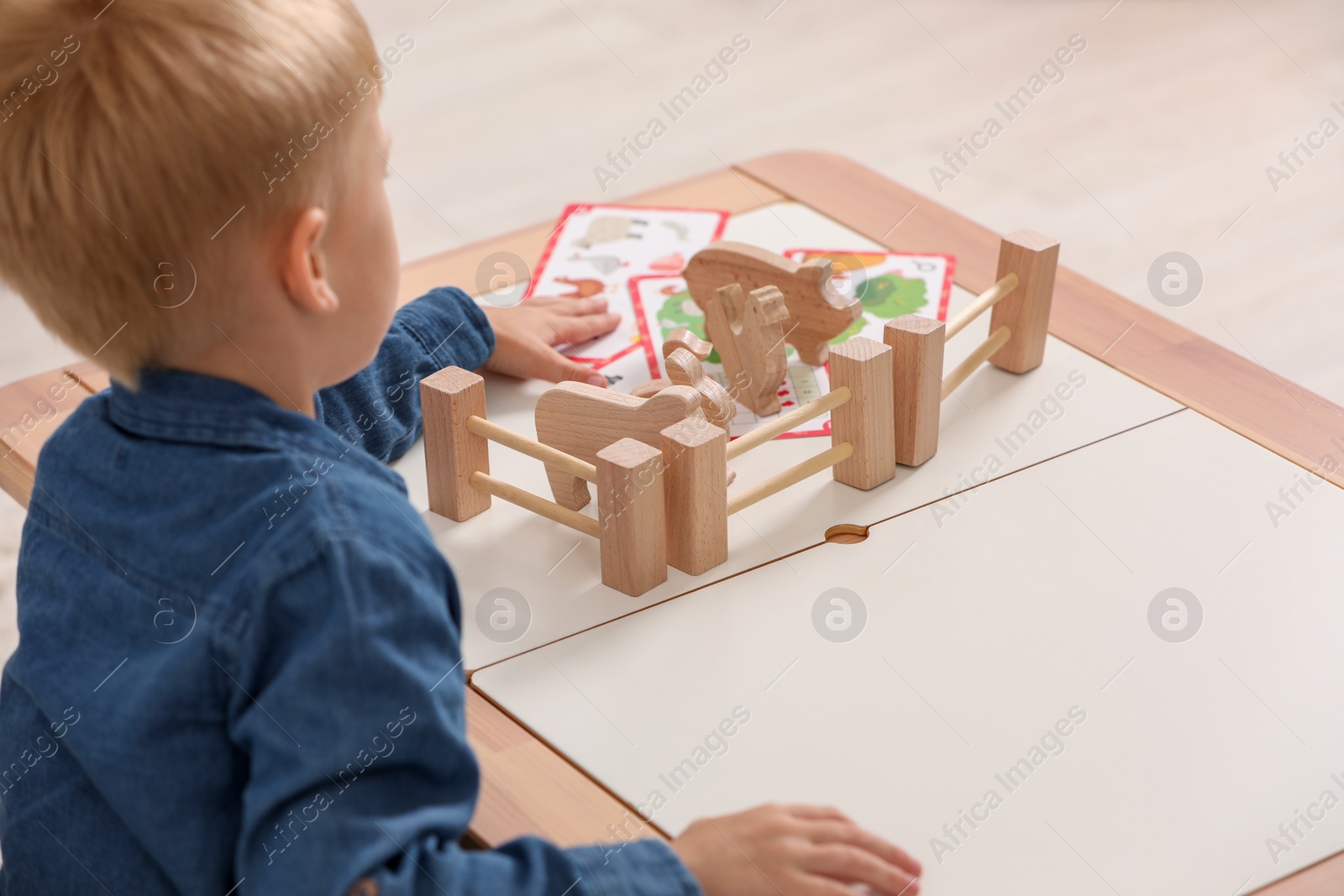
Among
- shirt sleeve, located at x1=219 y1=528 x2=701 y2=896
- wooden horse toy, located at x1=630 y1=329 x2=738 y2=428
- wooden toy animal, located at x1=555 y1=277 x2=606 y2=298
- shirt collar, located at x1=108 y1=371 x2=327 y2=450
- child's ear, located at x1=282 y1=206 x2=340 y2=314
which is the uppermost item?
child's ear, located at x1=282 y1=206 x2=340 y2=314

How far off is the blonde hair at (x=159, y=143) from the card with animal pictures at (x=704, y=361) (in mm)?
429

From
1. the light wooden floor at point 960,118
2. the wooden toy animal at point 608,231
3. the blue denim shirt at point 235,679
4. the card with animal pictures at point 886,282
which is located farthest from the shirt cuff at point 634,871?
the light wooden floor at point 960,118

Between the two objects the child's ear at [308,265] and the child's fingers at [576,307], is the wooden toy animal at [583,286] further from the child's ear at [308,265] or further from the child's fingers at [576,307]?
the child's ear at [308,265]

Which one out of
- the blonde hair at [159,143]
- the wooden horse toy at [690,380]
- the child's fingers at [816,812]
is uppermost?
the blonde hair at [159,143]

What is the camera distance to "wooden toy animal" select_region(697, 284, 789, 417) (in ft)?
3.08

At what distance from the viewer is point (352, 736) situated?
54 centimetres

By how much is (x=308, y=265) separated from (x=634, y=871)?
11.4 inches

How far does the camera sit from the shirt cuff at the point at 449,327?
0.96m

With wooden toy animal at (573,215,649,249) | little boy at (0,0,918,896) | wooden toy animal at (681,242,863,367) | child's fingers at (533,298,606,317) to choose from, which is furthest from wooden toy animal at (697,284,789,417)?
little boy at (0,0,918,896)

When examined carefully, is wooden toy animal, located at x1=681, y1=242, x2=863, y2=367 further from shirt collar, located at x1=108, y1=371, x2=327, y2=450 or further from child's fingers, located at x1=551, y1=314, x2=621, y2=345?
shirt collar, located at x1=108, y1=371, x2=327, y2=450

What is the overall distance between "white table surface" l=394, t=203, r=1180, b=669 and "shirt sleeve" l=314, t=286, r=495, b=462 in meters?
0.03

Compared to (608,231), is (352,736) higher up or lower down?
higher up

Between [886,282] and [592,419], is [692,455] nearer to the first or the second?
[592,419]

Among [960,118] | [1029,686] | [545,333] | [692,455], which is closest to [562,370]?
[545,333]
